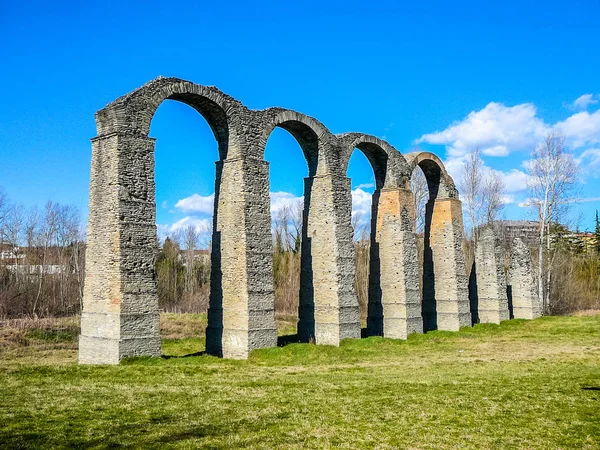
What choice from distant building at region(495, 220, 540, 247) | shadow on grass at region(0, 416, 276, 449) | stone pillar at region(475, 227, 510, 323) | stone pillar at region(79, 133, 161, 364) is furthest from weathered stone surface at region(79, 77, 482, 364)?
distant building at region(495, 220, 540, 247)

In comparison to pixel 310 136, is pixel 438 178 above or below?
below

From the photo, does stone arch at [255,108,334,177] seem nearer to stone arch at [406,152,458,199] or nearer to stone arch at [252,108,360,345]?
stone arch at [252,108,360,345]

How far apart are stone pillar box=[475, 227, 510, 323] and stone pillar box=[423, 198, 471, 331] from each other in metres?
3.07

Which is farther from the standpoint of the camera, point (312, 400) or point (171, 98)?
point (171, 98)

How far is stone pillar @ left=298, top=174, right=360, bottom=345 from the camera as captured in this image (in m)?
20.0

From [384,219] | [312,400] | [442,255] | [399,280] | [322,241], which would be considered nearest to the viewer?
[312,400]

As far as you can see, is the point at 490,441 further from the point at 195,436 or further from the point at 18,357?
the point at 18,357

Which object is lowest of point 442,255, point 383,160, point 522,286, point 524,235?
point 522,286

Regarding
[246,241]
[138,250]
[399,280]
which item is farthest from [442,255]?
[138,250]

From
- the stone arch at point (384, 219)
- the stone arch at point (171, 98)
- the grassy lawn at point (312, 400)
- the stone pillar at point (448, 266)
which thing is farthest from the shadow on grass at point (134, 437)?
the stone pillar at point (448, 266)

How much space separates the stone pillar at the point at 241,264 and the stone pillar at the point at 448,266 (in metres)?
10.8

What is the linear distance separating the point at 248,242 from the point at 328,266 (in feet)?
12.5

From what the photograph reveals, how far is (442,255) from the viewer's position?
26.5m

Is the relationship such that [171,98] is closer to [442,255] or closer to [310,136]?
[310,136]
